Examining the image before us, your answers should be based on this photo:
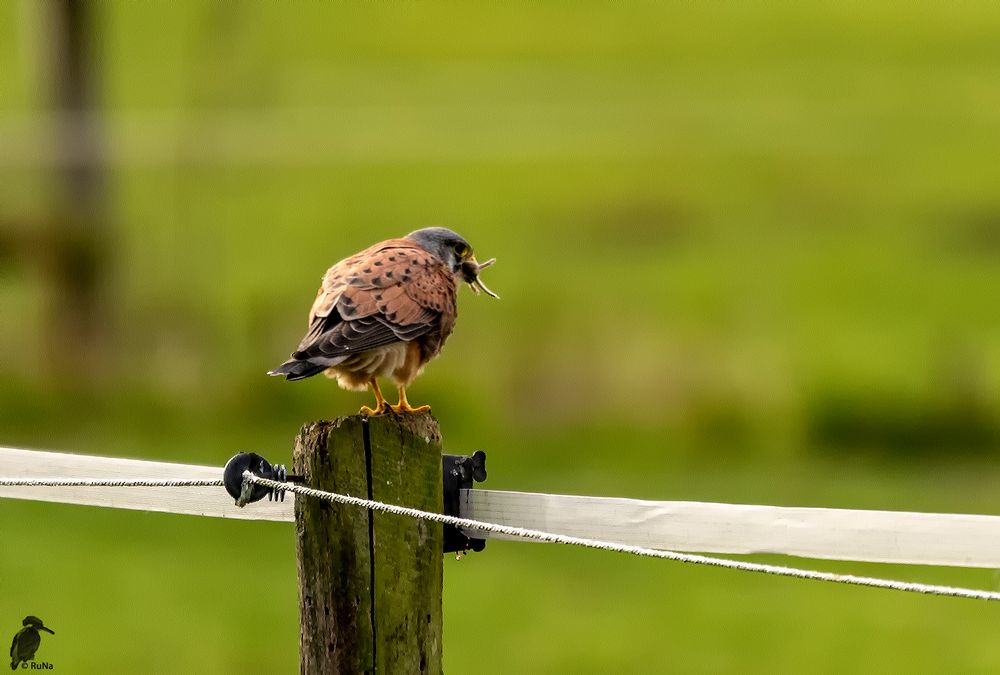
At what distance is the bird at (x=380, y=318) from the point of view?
3676mm

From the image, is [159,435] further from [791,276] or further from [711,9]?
[711,9]

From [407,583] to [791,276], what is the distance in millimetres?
17749

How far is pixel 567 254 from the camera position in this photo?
2080 cm

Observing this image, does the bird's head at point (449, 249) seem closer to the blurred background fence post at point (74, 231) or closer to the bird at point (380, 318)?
the bird at point (380, 318)

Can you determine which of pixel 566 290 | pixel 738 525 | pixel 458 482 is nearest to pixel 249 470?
pixel 458 482

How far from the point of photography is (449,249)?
4.51m

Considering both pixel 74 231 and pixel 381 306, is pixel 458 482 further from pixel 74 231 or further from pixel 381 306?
pixel 74 231

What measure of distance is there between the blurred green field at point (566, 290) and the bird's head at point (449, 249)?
8.52 ft

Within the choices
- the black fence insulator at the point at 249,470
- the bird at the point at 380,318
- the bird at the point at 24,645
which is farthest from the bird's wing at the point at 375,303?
the bird at the point at 24,645

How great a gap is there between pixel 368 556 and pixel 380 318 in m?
1.16

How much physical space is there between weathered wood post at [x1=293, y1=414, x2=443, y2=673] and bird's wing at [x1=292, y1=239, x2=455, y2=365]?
82 cm

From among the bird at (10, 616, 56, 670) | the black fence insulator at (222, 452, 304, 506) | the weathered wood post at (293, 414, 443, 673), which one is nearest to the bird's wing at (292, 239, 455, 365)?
the black fence insulator at (222, 452, 304, 506)

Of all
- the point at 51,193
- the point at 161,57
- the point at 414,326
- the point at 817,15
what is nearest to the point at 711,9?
the point at 817,15

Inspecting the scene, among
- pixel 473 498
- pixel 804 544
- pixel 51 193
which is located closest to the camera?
pixel 804 544
